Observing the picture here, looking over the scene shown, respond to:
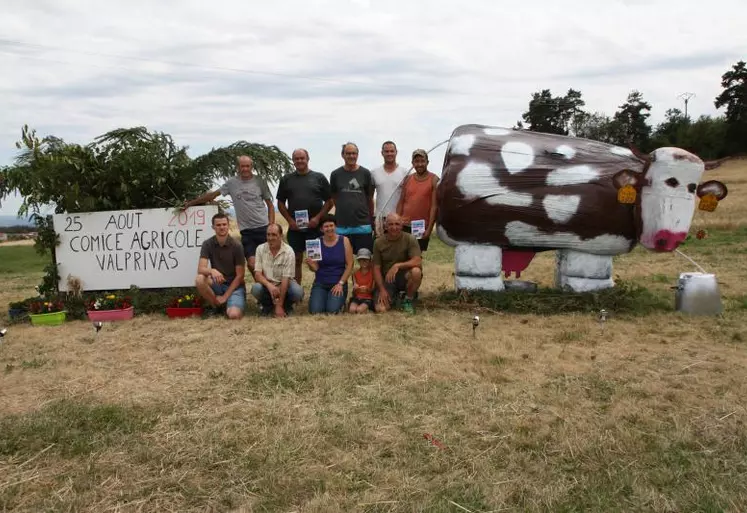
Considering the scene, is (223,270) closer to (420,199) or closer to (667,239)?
(420,199)

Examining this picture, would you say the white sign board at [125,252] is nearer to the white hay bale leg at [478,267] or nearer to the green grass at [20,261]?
the white hay bale leg at [478,267]

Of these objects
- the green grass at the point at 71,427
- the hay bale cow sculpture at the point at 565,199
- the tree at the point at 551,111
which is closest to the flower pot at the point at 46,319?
the green grass at the point at 71,427

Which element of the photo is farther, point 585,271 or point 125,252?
point 125,252

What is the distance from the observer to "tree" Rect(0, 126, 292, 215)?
6051 mm

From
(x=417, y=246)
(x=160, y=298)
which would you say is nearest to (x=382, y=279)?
(x=417, y=246)

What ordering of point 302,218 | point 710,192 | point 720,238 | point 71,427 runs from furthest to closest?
point 720,238 → point 302,218 → point 710,192 → point 71,427

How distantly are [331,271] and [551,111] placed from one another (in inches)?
1289

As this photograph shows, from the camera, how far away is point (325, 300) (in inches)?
219

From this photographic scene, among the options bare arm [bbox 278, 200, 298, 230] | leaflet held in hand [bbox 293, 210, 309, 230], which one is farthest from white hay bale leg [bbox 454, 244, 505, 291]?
bare arm [bbox 278, 200, 298, 230]

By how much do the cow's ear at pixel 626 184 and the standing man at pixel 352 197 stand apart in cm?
211

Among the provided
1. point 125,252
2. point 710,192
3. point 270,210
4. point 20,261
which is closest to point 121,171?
point 125,252

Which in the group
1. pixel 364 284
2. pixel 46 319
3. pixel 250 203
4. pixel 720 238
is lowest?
pixel 720 238

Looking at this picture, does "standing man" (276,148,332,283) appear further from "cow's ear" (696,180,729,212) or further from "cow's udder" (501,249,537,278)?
"cow's ear" (696,180,729,212)

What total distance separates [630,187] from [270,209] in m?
3.17
